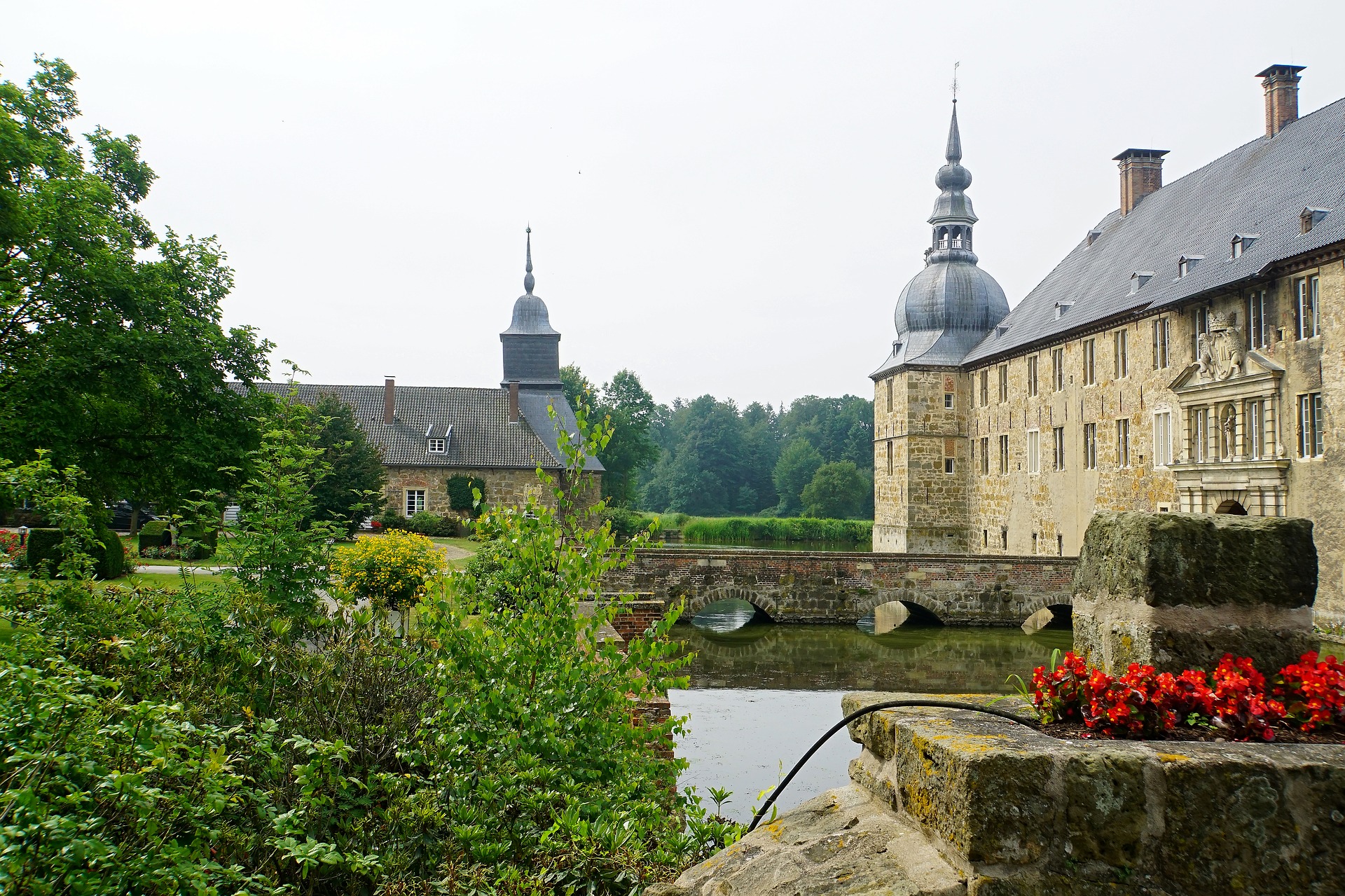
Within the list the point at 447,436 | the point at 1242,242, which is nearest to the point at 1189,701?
the point at 1242,242

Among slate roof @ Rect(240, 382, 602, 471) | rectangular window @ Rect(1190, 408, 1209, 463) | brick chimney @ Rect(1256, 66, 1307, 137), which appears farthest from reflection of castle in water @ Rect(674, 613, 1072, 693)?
slate roof @ Rect(240, 382, 602, 471)

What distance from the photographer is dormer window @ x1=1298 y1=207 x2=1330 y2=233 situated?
66.0 feet

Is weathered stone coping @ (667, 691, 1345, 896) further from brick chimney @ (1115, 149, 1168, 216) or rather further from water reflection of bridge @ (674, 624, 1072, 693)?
brick chimney @ (1115, 149, 1168, 216)

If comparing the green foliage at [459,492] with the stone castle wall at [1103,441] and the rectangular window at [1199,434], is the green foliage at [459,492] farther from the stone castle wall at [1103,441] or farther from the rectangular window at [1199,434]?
the rectangular window at [1199,434]

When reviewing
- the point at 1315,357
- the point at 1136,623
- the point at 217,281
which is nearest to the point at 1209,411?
the point at 1315,357

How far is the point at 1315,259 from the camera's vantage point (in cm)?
1944

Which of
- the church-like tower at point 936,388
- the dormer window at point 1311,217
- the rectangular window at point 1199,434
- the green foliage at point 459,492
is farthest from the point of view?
the green foliage at point 459,492

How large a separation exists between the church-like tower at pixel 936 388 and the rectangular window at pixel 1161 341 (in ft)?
42.7

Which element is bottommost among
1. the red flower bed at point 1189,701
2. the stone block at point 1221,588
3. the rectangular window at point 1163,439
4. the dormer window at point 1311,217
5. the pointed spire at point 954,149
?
the red flower bed at point 1189,701

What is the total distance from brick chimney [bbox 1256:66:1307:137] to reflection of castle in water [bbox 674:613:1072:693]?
15.4 meters

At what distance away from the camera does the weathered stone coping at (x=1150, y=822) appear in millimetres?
2088

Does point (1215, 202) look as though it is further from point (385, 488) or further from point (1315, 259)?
point (385, 488)

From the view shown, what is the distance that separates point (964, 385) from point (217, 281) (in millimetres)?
29436

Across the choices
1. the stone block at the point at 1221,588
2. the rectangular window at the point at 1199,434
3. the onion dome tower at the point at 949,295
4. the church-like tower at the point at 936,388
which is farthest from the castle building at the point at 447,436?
the stone block at the point at 1221,588
